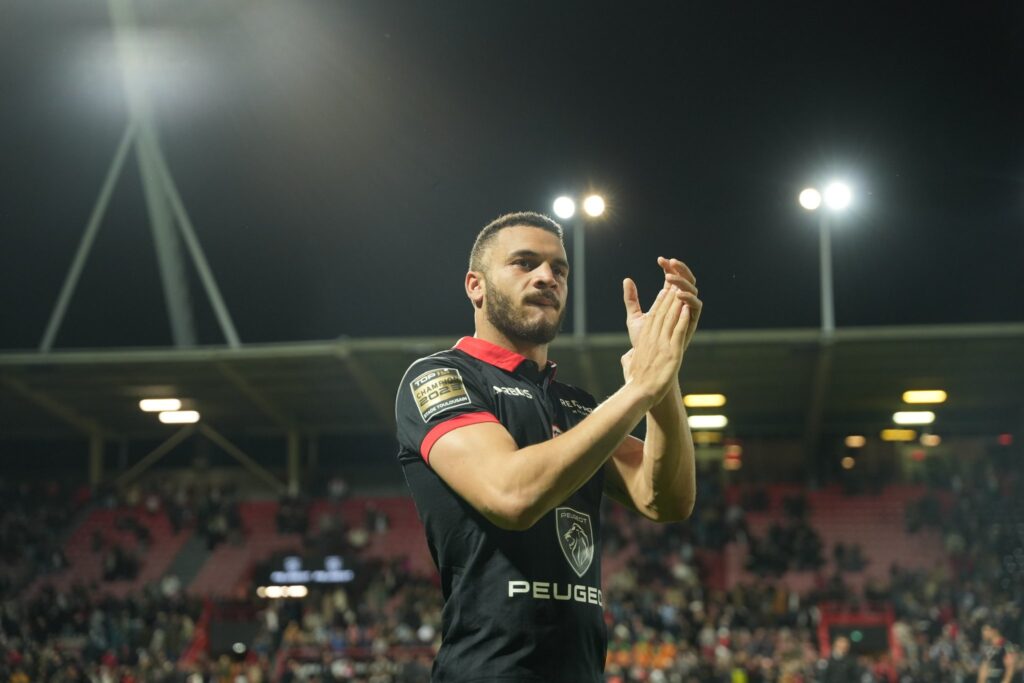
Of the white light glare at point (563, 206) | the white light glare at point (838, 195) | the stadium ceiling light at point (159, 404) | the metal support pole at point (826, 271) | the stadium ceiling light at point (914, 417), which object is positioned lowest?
the stadium ceiling light at point (914, 417)

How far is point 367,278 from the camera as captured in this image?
2853 centimetres

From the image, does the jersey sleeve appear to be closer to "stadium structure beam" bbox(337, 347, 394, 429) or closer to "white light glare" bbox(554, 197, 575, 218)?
"white light glare" bbox(554, 197, 575, 218)

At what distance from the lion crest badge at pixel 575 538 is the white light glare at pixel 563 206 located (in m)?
19.0

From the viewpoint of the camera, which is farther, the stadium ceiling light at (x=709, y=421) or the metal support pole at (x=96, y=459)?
the metal support pole at (x=96, y=459)

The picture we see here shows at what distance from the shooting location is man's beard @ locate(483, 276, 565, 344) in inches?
120

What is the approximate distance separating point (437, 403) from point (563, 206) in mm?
19258

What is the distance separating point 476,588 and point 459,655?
15 cm

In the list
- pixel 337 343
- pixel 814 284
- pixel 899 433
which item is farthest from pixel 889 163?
pixel 337 343

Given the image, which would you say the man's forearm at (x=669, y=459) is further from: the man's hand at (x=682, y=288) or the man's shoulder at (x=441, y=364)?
the man's shoulder at (x=441, y=364)

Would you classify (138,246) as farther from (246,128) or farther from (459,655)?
(459,655)

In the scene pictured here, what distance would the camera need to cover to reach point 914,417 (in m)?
29.2

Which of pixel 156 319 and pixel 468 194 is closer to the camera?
pixel 468 194

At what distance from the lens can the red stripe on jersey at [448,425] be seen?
2.79 m

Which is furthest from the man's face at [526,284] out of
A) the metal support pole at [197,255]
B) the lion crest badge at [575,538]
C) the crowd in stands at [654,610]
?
the metal support pole at [197,255]
